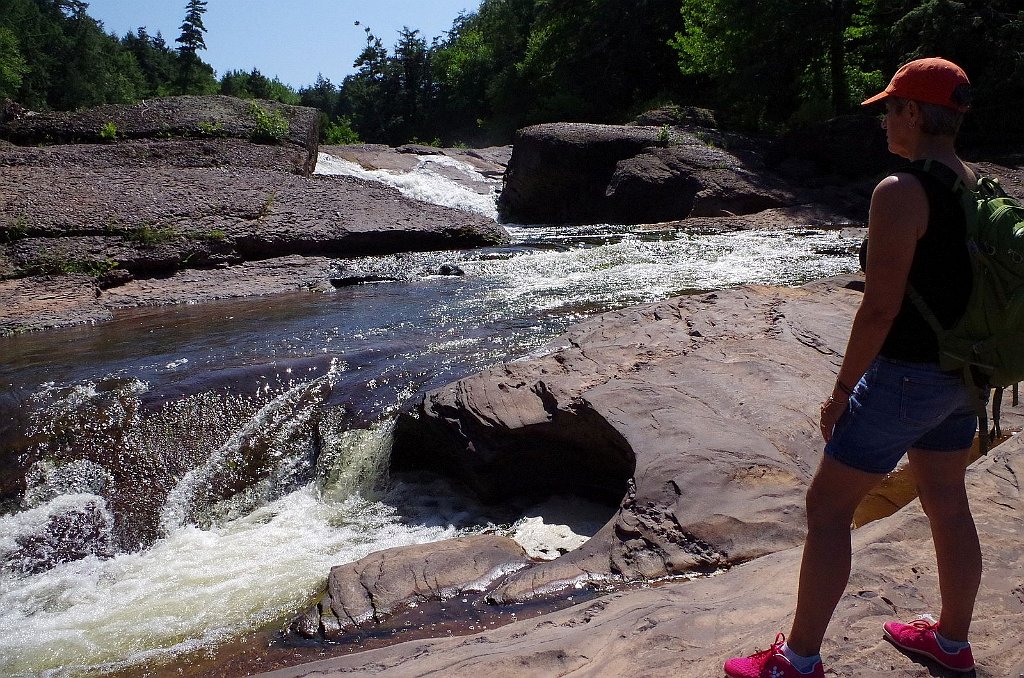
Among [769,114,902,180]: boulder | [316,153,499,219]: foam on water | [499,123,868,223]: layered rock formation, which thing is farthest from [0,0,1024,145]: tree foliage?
[316,153,499,219]: foam on water

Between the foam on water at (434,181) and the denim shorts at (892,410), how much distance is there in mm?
15573

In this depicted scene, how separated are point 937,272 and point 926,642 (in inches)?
40.6

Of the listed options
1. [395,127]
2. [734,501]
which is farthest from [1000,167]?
[395,127]

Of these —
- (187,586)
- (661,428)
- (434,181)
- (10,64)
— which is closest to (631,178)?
(434,181)

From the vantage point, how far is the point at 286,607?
13.3 ft

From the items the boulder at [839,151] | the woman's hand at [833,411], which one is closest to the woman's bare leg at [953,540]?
the woman's hand at [833,411]

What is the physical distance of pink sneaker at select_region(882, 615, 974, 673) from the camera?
7.49 ft

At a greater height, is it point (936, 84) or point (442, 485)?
point (936, 84)

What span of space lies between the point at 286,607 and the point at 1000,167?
702 inches

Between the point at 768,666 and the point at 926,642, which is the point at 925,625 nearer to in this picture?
the point at 926,642

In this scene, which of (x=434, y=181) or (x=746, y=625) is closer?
(x=746, y=625)

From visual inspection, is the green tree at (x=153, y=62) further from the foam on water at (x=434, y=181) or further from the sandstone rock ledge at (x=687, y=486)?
the sandstone rock ledge at (x=687, y=486)

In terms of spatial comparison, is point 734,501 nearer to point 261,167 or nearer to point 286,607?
point 286,607

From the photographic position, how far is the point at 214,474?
18.0 ft
